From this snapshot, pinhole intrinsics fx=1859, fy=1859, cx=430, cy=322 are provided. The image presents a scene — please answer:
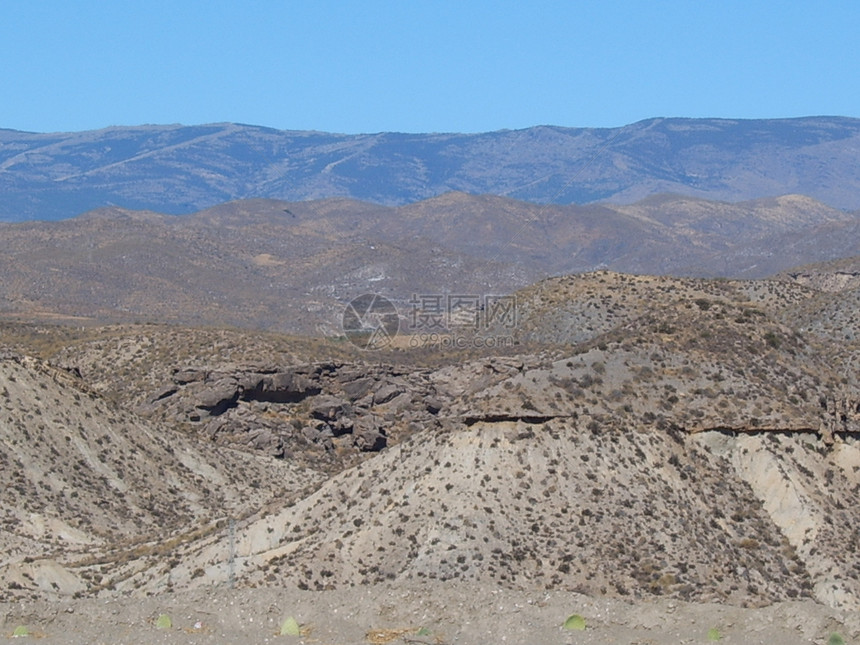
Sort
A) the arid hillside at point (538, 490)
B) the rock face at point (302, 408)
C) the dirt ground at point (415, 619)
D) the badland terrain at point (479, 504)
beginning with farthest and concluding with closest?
the rock face at point (302, 408) < the arid hillside at point (538, 490) < the badland terrain at point (479, 504) < the dirt ground at point (415, 619)

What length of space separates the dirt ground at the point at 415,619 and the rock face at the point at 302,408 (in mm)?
35901

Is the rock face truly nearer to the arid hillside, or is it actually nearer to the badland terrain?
the badland terrain

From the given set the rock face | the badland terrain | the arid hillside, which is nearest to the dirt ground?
the badland terrain

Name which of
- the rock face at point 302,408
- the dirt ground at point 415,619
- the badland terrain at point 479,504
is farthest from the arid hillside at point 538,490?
the rock face at point 302,408

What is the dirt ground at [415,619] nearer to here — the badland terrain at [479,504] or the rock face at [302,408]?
the badland terrain at [479,504]

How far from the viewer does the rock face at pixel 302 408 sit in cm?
6894

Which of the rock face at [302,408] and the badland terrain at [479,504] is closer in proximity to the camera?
the badland terrain at [479,504]

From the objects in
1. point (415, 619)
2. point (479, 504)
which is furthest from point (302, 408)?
point (415, 619)

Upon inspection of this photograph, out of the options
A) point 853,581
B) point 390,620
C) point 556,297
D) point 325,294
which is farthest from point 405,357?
point 325,294

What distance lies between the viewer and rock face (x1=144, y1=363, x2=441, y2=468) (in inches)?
2714

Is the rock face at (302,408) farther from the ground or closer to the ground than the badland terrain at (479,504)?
closer to the ground

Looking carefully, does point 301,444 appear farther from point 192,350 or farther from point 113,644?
point 113,644

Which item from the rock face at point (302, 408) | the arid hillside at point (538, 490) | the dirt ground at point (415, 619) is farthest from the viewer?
the rock face at point (302, 408)

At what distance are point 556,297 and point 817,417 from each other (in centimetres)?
5593
